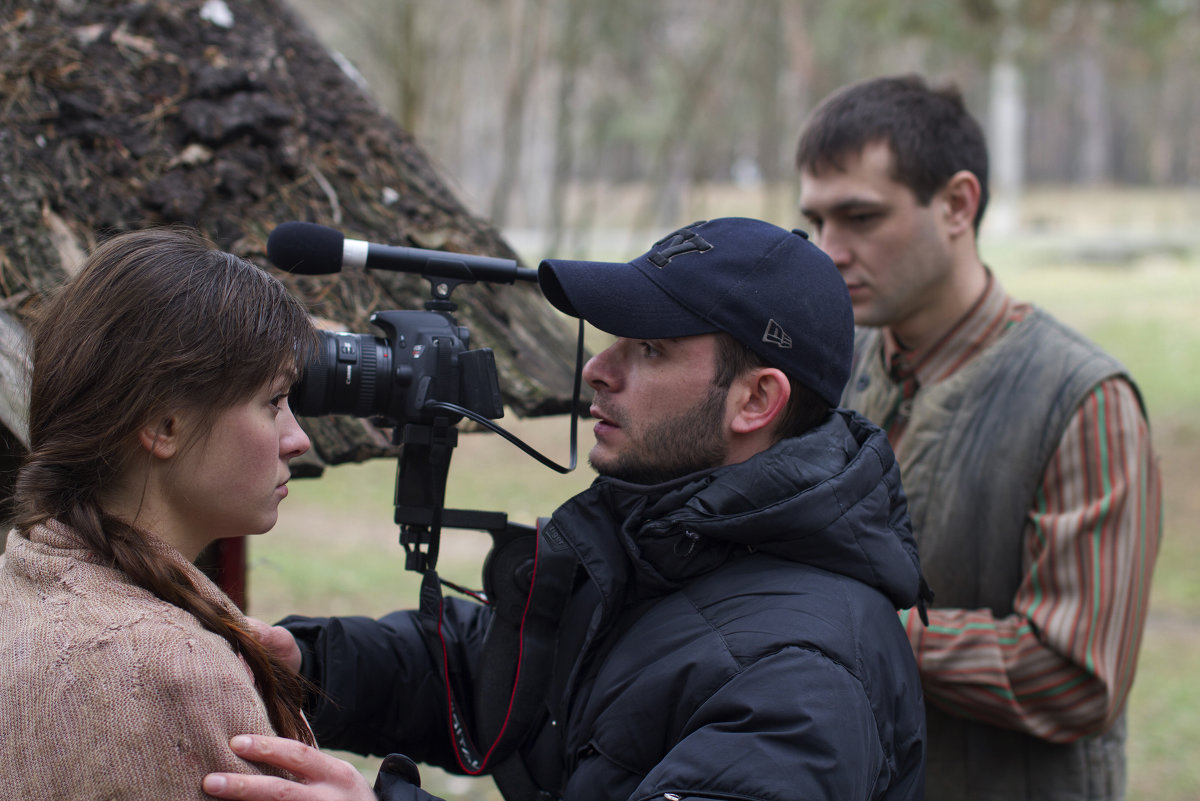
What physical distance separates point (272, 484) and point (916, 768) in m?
1.31


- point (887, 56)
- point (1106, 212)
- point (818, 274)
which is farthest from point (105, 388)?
point (1106, 212)

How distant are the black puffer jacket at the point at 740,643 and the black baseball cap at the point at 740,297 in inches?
6.6

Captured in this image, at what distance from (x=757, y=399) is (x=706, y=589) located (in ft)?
1.43

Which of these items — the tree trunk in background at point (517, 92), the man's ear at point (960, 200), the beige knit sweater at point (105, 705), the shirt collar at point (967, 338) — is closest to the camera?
the beige knit sweater at point (105, 705)

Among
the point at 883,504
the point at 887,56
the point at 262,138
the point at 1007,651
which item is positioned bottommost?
the point at 1007,651

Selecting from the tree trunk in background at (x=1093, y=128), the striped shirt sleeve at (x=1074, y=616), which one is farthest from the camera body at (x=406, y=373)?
the tree trunk in background at (x=1093, y=128)

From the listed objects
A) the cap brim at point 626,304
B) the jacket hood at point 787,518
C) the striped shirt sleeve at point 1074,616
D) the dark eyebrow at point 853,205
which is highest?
the dark eyebrow at point 853,205

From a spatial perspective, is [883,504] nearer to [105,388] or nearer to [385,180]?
[105,388]

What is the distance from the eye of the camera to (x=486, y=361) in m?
2.20

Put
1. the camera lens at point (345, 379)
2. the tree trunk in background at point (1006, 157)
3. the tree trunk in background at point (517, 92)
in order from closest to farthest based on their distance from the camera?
1. the camera lens at point (345, 379)
2. the tree trunk in background at point (517, 92)
3. the tree trunk in background at point (1006, 157)

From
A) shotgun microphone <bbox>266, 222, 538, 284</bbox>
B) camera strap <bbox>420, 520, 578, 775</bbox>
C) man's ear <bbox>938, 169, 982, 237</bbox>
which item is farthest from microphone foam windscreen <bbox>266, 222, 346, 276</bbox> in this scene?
man's ear <bbox>938, 169, 982, 237</bbox>

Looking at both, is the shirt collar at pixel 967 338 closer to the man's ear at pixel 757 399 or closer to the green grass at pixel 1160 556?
the man's ear at pixel 757 399

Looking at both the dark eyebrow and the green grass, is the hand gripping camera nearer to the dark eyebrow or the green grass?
the dark eyebrow

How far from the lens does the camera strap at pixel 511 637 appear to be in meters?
2.21
